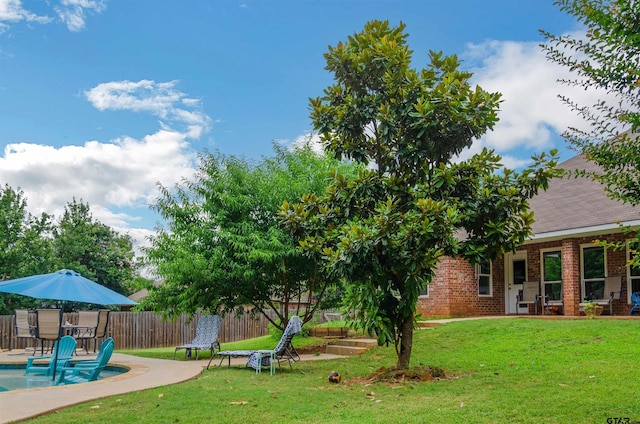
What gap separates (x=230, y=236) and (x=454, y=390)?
6.77 meters

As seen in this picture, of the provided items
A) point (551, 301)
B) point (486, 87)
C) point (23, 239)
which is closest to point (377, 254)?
point (486, 87)

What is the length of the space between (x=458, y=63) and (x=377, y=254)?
3444mm

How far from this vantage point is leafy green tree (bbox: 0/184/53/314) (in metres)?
27.7

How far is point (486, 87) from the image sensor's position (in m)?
9.56

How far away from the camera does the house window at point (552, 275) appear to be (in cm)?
1791

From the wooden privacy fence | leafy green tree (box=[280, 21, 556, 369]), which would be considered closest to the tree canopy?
leafy green tree (box=[280, 21, 556, 369])

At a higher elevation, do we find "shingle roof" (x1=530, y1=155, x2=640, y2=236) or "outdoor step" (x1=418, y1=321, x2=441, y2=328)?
"shingle roof" (x1=530, y1=155, x2=640, y2=236)

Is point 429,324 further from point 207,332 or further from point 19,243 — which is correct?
point 19,243

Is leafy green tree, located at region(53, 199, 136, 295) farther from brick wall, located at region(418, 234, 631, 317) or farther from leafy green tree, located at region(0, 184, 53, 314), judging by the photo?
brick wall, located at region(418, 234, 631, 317)

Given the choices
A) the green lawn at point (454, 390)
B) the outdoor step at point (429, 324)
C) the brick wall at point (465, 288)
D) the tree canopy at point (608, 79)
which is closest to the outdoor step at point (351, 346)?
the green lawn at point (454, 390)

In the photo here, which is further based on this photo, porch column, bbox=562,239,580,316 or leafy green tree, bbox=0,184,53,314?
leafy green tree, bbox=0,184,53,314

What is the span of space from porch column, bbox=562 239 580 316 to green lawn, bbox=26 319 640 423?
339cm

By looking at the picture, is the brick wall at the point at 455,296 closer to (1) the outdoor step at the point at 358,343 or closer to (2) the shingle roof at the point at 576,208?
(2) the shingle roof at the point at 576,208

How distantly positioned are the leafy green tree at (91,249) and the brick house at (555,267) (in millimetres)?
22164
